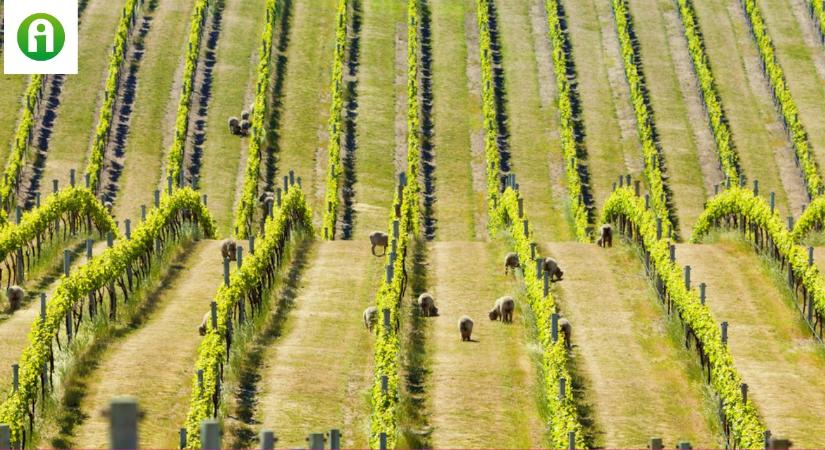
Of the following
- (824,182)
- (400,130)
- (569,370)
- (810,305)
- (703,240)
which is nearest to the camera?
(569,370)

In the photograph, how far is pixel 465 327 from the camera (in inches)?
1826

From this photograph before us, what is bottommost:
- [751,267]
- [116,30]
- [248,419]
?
[248,419]

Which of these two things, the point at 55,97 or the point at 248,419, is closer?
the point at 248,419

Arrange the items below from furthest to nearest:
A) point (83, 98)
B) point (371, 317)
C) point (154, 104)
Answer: point (83, 98) < point (154, 104) < point (371, 317)

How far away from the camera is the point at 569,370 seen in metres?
43.8

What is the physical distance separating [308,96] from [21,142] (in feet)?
57.2

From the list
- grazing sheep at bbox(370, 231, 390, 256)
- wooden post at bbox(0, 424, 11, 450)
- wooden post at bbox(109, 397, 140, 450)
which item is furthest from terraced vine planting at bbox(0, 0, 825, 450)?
grazing sheep at bbox(370, 231, 390, 256)

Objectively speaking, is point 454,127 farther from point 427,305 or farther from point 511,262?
point 427,305

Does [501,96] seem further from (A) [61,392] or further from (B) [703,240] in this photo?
(A) [61,392]

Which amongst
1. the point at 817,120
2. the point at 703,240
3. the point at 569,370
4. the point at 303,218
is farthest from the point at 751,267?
the point at 817,120

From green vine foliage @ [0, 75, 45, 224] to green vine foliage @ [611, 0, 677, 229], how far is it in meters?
30.9

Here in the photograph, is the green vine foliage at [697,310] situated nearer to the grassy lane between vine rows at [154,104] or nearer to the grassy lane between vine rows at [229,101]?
the grassy lane between vine rows at [229,101]

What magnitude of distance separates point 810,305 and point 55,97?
52.4 m

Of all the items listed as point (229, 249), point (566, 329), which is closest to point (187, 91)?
point (229, 249)
